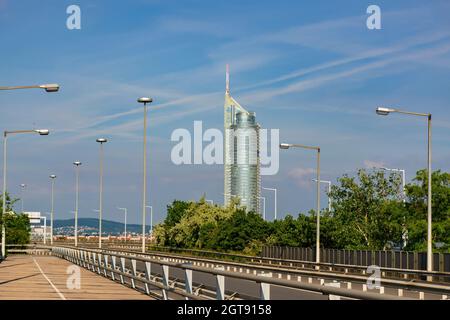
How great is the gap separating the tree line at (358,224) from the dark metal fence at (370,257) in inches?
156

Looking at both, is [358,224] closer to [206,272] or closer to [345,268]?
[345,268]

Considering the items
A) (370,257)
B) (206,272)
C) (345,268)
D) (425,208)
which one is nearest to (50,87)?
(206,272)

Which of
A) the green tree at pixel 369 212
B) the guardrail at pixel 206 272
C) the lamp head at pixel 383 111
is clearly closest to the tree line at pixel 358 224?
the green tree at pixel 369 212

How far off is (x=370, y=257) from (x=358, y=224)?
32.1m

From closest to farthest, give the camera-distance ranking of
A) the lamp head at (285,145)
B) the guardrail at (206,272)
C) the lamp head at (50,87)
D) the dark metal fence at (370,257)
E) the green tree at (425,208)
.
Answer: the guardrail at (206,272), the lamp head at (50,87), the dark metal fence at (370,257), the lamp head at (285,145), the green tree at (425,208)

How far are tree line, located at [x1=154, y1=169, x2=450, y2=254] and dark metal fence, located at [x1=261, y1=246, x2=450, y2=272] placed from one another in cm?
397

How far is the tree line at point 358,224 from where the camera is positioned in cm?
8450

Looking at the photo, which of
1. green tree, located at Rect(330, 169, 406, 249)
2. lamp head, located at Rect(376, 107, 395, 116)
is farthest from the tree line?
lamp head, located at Rect(376, 107, 395, 116)

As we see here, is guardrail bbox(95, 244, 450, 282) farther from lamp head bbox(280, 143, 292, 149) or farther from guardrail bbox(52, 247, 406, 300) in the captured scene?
guardrail bbox(52, 247, 406, 300)

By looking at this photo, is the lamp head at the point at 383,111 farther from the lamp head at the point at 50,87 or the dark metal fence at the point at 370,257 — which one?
the lamp head at the point at 50,87

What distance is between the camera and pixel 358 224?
322 feet

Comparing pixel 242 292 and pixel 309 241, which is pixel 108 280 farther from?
pixel 309 241
